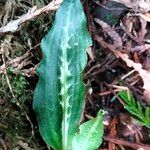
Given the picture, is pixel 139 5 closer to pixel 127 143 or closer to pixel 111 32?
pixel 111 32

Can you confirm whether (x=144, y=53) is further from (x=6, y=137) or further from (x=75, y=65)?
(x=6, y=137)

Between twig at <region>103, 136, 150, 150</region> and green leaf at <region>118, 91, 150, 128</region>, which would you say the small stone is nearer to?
green leaf at <region>118, 91, 150, 128</region>

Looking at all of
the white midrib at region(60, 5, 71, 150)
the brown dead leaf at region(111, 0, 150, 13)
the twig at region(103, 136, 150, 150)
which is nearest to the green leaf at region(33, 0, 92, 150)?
the white midrib at region(60, 5, 71, 150)

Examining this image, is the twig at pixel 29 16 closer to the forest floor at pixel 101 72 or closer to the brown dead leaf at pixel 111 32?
the forest floor at pixel 101 72

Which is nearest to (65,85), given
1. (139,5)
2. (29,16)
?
(29,16)

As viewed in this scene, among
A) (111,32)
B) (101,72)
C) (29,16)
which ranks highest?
(29,16)
